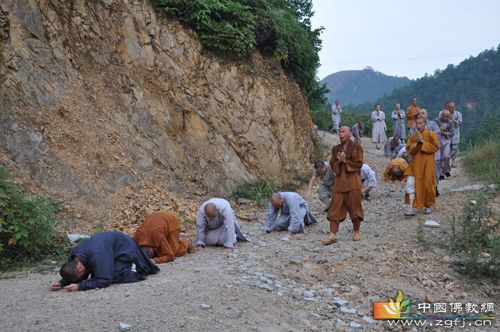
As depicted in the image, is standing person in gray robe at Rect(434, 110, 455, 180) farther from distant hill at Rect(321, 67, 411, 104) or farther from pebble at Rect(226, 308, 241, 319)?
distant hill at Rect(321, 67, 411, 104)

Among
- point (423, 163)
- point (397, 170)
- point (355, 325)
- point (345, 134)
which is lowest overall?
point (355, 325)

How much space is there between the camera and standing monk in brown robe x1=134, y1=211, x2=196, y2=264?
20.2 feet

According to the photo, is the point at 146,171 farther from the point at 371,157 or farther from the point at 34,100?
the point at 371,157

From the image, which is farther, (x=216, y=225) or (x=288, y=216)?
(x=288, y=216)

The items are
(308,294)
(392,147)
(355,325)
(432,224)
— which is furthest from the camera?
Answer: (392,147)

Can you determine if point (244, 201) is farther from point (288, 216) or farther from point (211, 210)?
point (211, 210)

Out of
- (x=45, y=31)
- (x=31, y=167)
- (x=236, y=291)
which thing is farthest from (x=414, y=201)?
(x=45, y=31)

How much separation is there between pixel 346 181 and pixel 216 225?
197 cm

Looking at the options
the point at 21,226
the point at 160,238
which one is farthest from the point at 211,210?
the point at 21,226

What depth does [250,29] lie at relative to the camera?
11.2 m

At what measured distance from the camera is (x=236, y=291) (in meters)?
4.61

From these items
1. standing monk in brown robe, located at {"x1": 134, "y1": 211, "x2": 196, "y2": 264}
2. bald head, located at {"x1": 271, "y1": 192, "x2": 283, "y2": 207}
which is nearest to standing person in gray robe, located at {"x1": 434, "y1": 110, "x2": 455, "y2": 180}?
bald head, located at {"x1": 271, "y1": 192, "x2": 283, "y2": 207}

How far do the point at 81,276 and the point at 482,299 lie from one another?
4298 millimetres

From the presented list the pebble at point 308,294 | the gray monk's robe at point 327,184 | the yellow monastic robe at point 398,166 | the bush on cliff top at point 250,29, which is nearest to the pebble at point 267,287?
the pebble at point 308,294
